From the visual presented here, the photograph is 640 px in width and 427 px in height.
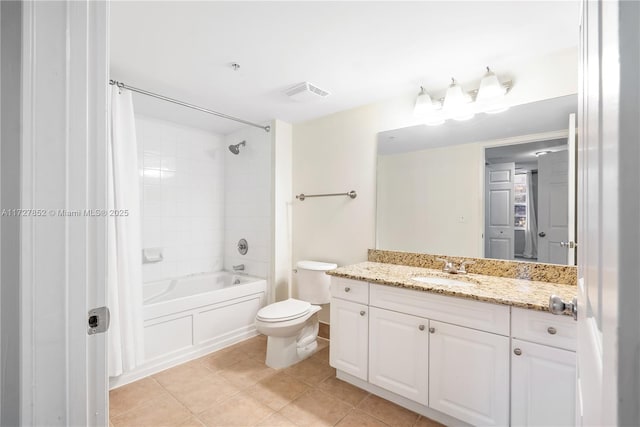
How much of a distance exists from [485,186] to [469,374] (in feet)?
3.87

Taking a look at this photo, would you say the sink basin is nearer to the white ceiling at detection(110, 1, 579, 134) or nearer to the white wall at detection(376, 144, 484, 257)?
the white wall at detection(376, 144, 484, 257)

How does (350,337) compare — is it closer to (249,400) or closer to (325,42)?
(249,400)

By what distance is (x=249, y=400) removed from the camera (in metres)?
1.88

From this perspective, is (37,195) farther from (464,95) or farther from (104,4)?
(464,95)

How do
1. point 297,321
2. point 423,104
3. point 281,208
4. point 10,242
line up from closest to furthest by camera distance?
point 10,242 → point 423,104 → point 297,321 → point 281,208

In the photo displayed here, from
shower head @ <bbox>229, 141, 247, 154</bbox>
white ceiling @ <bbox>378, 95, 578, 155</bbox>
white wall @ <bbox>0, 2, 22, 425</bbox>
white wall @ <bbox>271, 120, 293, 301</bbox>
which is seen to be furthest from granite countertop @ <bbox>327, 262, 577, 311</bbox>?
shower head @ <bbox>229, 141, 247, 154</bbox>

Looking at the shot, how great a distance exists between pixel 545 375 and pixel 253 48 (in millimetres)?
2262

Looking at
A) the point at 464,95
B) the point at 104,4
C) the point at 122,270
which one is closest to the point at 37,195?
the point at 104,4

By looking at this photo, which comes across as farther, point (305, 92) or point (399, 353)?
point (305, 92)

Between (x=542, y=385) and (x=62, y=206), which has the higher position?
(x=62, y=206)

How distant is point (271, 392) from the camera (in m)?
1.97

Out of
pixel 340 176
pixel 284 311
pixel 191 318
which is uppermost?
pixel 340 176

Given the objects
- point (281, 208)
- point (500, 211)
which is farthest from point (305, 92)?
point (500, 211)

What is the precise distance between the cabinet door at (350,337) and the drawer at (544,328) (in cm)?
83
